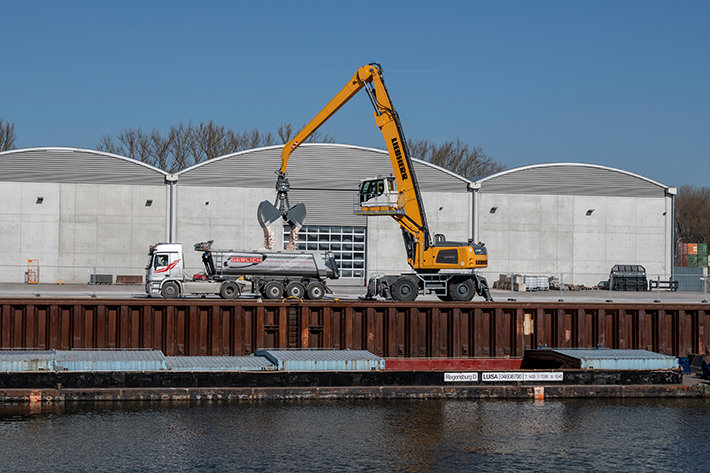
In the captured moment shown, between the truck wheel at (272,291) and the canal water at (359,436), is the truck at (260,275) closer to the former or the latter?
the truck wheel at (272,291)

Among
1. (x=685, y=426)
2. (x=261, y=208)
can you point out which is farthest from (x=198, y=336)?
(x=685, y=426)

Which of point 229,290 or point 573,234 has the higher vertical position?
point 573,234

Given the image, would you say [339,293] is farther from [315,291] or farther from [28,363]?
[28,363]

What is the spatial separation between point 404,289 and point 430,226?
22.3m

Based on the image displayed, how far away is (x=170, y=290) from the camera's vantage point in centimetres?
3994

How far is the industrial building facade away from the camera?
2169 inches

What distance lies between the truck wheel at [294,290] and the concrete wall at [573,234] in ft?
76.0

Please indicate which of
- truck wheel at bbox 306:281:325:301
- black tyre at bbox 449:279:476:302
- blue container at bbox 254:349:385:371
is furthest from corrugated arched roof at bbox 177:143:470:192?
blue container at bbox 254:349:385:371

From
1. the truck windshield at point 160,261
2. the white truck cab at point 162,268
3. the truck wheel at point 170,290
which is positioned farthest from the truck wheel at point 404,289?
the truck windshield at point 160,261

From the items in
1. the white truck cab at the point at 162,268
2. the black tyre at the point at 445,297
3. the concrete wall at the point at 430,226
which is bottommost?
the black tyre at the point at 445,297

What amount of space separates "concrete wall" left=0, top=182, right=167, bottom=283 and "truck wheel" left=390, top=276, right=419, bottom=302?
23.1m

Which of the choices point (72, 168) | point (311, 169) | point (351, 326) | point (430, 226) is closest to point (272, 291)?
point (351, 326)

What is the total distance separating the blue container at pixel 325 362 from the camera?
86.2 ft

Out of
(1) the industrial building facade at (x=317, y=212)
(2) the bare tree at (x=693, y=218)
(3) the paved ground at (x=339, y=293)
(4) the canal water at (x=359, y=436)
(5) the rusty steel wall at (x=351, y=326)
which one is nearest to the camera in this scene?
(4) the canal water at (x=359, y=436)
